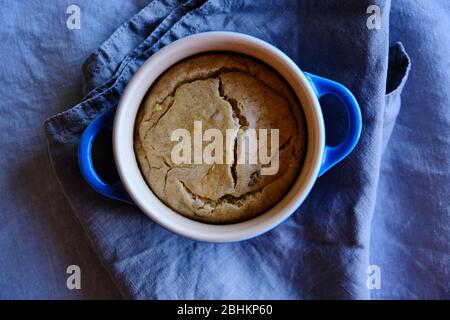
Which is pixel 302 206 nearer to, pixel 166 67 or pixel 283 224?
pixel 283 224

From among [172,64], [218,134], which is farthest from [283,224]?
[172,64]

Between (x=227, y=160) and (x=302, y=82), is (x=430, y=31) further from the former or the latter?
(x=227, y=160)

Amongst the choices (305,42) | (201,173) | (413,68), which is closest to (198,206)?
(201,173)
